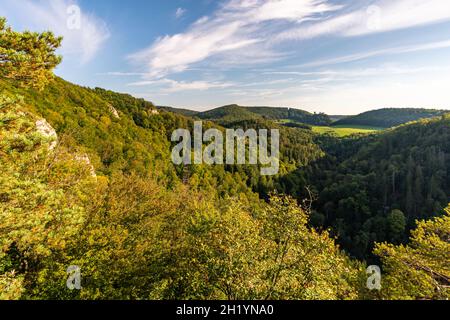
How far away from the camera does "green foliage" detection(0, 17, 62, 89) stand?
11.1m

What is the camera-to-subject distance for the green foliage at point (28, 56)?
1105cm

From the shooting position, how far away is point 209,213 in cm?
2203

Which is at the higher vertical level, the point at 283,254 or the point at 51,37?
the point at 51,37

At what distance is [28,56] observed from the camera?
36.4 ft

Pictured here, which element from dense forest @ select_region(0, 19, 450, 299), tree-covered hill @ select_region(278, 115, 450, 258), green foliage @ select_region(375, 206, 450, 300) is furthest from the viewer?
tree-covered hill @ select_region(278, 115, 450, 258)

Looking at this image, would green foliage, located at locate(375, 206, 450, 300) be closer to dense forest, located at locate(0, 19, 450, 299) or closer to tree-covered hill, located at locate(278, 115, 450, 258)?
dense forest, located at locate(0, 19, 450, 299)

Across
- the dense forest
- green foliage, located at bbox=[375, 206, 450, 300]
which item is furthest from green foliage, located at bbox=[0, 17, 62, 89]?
green foliage, located at bbox=[375, 206, 450, 300]

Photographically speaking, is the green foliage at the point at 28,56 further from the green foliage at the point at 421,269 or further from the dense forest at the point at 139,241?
the green foliage at the point at 421,269

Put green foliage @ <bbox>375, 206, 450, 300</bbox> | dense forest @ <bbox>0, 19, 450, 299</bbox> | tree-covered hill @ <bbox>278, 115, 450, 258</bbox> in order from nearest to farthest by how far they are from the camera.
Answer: dense forest @ <bbox>0, 19, 450, 299</bbox> < green foliage @ <bbox>375, 206, 450, 300</bbox> < tree-covered hill @ <bbox>278, 115, 450, 258</bbox>
